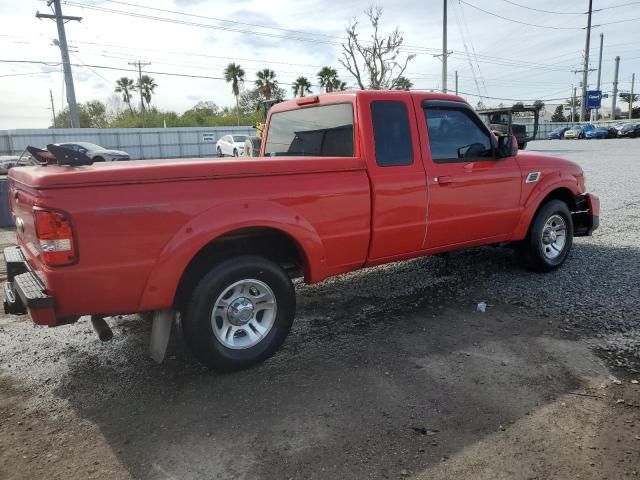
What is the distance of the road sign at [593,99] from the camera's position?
65688mm

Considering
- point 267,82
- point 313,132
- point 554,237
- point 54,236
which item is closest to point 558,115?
point 267,82

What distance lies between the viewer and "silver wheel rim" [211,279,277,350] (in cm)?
353

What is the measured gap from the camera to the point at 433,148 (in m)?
4.52

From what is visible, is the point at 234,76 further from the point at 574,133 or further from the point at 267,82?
the point at 574,133

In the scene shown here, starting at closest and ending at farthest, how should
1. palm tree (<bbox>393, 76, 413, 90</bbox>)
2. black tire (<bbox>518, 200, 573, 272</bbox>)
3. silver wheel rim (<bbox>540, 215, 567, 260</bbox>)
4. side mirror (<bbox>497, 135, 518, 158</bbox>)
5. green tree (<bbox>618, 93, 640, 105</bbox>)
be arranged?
side mirror (<bbox>497, 135, 518, 158</bbox>) < black tire (<bbox>518, 200, 573, 272</bbox>) < silver wheel rim (<bbox>540, 215, 567, 260</bbox>) < palm tree (<bbox>393, 76, 413, 90</bbox>) < green tree (<bbox>618, 93, 640, 105</bbox>)

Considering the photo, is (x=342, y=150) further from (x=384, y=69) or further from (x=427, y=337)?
(x=384, y=69)

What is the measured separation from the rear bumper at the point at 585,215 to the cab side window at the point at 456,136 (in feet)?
6.08

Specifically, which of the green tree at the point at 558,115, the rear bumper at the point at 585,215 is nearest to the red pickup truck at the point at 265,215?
the rear bumper at the point at 585,215

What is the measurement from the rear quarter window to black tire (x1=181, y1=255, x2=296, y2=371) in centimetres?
129

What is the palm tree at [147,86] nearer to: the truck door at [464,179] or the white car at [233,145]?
the white car at [233,145]

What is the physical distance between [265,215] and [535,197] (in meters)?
3.32

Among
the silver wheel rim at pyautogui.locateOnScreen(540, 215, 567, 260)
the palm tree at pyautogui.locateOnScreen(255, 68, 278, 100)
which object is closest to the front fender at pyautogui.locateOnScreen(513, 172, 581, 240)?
the silver wheel rim at pyautogui.locateOnScreen(540, 215, 567, 260)

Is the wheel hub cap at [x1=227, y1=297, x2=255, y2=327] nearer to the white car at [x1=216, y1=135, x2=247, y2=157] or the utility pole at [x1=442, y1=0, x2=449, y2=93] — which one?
the white car at [x1=216, y1=135, x2=247, y2=157]

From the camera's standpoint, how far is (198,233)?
3207 millimetres
